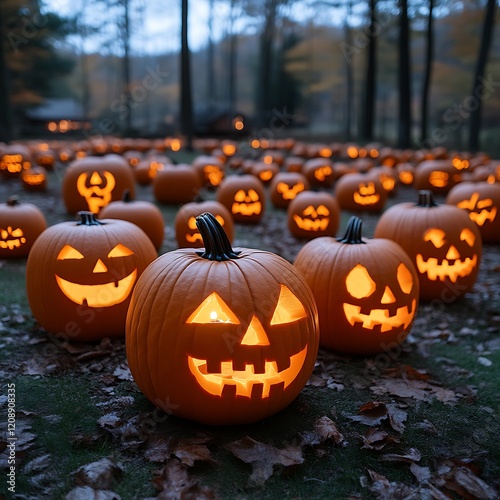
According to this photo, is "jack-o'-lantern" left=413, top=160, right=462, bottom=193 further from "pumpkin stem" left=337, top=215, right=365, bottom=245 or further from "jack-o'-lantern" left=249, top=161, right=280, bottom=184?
"pumpkin stem" left=337, top=215, right=365, bottom=245

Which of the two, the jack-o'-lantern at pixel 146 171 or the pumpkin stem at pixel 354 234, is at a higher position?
the jack-o'-lantern at pixel 146 171

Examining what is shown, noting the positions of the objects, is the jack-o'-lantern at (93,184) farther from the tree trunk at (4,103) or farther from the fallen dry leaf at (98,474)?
the tree trunk at (4,103)

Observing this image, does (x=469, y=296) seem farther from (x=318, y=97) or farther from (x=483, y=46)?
(x=318, y=97)

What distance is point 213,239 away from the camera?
2.87m

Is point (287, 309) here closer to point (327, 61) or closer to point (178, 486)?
point (178, 486)

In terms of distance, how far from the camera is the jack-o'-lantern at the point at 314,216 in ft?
25.3

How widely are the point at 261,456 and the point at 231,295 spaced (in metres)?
0.84

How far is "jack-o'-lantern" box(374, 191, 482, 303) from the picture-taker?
5.02 metres

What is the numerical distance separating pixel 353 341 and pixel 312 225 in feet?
13.3

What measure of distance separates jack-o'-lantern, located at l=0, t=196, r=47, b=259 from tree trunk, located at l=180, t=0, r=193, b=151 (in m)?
12.8

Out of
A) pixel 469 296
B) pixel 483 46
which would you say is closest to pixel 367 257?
pixel 469 296

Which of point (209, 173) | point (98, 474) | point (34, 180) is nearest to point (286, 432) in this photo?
point (98, 474)

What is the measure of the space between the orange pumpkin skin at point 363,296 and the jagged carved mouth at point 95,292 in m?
1.54

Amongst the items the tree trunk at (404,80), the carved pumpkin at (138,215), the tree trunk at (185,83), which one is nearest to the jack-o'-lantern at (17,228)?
the carved pumpkin at (138,215)
